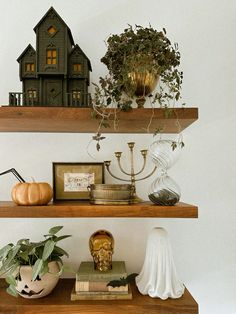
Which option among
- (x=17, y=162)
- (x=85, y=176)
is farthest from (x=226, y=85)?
(x=17, y=162)

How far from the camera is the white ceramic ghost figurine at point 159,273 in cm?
110

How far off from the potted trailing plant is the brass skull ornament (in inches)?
5.8

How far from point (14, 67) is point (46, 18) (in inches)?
11.6

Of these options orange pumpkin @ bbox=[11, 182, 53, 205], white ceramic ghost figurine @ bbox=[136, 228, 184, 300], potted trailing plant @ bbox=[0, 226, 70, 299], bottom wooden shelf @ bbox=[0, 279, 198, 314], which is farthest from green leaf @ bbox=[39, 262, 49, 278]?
white ceramic ghost figurine @ bbox=[136, 228, 184, 300]

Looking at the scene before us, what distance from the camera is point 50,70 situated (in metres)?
1.13

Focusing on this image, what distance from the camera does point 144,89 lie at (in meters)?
1.13

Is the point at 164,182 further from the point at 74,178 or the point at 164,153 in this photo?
the point at 74,178

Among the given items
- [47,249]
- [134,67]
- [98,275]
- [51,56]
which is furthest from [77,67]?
[98,275]

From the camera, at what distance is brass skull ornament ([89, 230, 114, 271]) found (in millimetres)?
1162

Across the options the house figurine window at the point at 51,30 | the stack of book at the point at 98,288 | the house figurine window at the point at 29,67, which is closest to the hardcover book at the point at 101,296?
the stack of book at the point at 98,288

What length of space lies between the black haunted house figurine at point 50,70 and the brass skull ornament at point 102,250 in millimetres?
522

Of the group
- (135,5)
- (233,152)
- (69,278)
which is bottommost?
(69,278)

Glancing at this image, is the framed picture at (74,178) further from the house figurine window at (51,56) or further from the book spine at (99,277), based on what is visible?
the house figurine window at (51,56)

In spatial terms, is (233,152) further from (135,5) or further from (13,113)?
(13,113)
